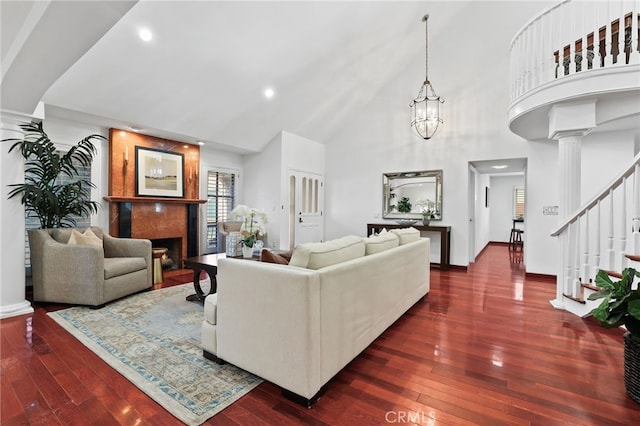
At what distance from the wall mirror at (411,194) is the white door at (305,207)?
5.31 feet

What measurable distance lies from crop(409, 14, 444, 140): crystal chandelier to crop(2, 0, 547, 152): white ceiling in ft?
1.08

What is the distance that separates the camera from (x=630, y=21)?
2953mm

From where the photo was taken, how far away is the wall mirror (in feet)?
19.5

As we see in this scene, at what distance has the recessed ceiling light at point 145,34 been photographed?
3.30m

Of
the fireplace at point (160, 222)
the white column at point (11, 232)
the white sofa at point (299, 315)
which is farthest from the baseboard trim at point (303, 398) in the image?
the fireplace at point (160, 222)

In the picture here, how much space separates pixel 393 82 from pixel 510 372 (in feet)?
19.4

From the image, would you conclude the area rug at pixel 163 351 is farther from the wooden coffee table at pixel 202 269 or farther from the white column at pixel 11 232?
the white column at pixel 11 232

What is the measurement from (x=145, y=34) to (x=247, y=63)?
4.49ft

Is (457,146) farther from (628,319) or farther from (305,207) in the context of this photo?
(628,319)

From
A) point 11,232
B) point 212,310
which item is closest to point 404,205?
point 212,310

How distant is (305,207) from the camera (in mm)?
6875

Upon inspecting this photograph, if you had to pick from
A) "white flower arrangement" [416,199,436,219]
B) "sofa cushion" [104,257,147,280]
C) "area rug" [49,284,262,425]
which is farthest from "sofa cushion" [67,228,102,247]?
"white flower arrangement" [416,199,436,219]

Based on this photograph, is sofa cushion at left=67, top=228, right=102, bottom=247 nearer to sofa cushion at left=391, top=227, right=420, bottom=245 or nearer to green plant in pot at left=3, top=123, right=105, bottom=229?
green plant in pot at left=3, top=123, right=105, bottom=229

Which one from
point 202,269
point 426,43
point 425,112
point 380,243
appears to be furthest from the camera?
point 425,112
